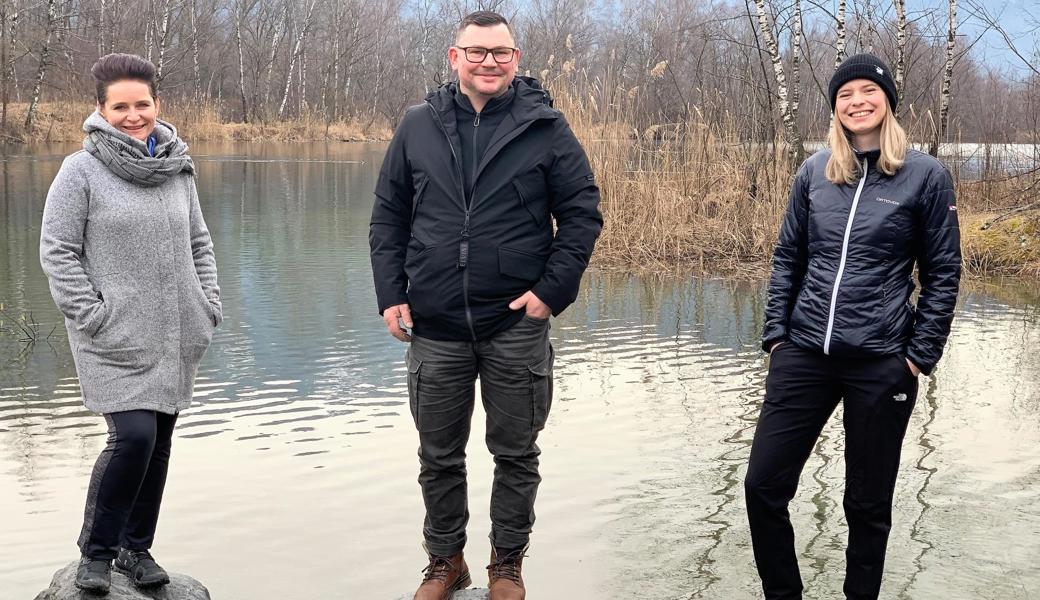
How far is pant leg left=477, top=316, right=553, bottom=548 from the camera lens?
317 centimetres

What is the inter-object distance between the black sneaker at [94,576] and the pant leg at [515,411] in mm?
1057

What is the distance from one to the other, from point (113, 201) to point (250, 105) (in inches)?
1557

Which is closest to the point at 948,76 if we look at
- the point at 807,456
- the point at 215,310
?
the point at 807,456

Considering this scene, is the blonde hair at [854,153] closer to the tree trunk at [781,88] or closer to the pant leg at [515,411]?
the pant leg at [515,411]

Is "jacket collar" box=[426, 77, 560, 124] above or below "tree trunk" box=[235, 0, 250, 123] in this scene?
below

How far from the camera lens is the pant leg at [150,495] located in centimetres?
321

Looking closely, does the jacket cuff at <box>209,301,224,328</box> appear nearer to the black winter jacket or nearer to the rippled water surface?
the black winter jacket

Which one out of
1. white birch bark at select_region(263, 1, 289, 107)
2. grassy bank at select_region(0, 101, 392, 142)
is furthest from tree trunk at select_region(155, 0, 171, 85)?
white birch bark at select_region(263, 1, 289, 107)

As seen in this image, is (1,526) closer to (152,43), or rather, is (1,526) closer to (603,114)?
(603,114)

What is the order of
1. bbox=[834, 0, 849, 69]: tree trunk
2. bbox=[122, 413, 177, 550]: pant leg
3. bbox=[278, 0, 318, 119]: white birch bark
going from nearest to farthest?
1. bbox=[122, 413, 177, 550]: pant leg
2. bbox=[834, 0, 849, 69]: tree trunk
3. bbox=[278, 0, 318, 119]: white birch bark

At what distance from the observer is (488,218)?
3.13 m

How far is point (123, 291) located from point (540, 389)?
1168 mm

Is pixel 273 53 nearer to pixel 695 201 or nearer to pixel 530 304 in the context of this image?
pixel 695 201

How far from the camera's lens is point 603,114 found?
35.2ft
